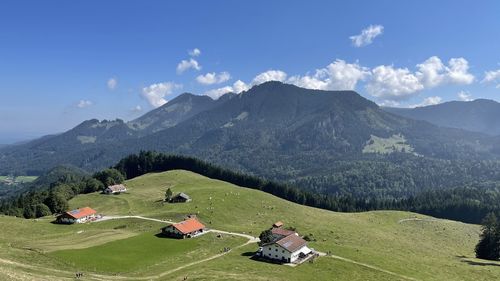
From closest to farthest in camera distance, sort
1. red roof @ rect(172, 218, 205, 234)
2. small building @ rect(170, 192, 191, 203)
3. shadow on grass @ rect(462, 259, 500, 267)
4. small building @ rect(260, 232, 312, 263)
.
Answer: small building @ rect(260, 232, 312, 263), shadow on grass @ rect(462, 259, 500, 267), red roof @ rect(172, 218, 205, 234), small building @ rect(170, 192, 191, 203)

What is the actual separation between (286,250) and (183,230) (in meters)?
31.3

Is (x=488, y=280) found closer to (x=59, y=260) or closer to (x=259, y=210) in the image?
(x=259, y=210)

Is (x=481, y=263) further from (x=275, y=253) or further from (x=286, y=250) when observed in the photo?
(x=275, y=253)

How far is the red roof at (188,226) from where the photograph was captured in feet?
346

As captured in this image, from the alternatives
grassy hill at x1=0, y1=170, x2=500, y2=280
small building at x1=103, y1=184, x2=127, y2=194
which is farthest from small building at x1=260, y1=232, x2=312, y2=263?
small building at x1=103, y1=184, x2=127, y2=194

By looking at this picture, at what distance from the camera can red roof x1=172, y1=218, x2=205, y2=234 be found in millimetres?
105312

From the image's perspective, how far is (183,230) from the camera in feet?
345

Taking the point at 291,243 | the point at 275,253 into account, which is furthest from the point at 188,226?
the point at 291,243

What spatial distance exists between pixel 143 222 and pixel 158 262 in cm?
3827

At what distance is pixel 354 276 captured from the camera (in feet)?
253

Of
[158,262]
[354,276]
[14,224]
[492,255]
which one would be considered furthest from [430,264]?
[14,224]

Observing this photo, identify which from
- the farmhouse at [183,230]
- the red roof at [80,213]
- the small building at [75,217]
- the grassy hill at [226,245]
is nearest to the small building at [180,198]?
the grassy hill at [226,245]

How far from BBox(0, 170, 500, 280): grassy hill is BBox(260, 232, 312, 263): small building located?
4131 mm

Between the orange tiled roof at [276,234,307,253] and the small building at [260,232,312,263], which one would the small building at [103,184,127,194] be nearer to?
the small building at [260,232,312,263]
